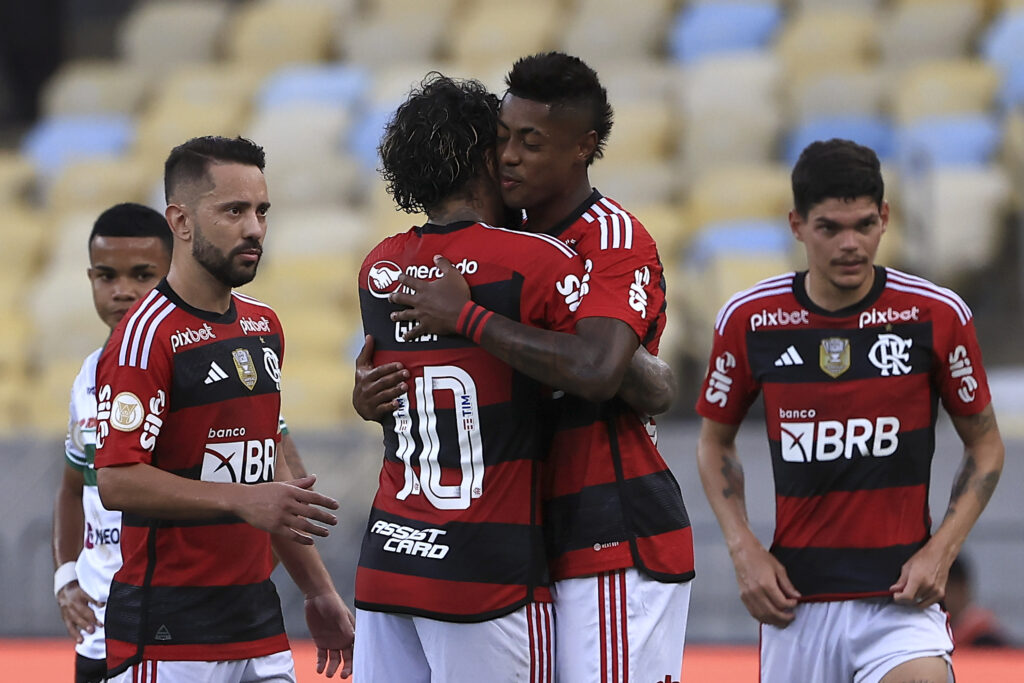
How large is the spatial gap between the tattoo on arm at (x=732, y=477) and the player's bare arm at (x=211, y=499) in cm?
133

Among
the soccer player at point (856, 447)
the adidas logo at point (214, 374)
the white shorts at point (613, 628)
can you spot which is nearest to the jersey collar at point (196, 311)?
the adidas logo at point (214, 374)

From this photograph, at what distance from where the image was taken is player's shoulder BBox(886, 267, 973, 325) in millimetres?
3943

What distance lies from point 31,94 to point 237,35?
8.84 ft

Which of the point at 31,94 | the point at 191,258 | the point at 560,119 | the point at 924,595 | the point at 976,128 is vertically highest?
the point at 31,94

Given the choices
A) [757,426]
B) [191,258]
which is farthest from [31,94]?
[191,258]

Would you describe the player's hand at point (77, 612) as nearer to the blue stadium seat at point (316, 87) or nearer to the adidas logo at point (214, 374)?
the adidas logo at point (214, 374)

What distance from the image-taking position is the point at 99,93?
12539 mm

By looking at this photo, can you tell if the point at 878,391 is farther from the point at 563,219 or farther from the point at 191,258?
the point at 191,258

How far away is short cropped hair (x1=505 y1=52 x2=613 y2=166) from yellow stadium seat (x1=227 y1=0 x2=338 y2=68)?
966 cm

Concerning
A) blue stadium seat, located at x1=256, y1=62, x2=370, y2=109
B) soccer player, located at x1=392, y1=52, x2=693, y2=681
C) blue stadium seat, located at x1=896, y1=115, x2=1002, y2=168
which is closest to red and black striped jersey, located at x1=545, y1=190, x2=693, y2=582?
soccer player, located at x1=392, y1=52, x2=693, y2=681

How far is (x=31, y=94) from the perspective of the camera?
1427cm

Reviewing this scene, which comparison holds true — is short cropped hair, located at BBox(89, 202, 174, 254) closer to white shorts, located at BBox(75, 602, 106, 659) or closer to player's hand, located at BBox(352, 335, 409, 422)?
white shorts, located at BBox(75, 602, 106, 659)

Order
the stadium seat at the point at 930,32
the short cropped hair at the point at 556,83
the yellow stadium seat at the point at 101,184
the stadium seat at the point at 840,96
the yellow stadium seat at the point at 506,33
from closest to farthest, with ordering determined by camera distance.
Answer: the short cropped hair at the point at 556,83 → the stadium seat at the point at 840,96 → the stadium seat at the point at 930,32 → the yellow stadium seat at the point at 101,184 → the yellow stadium seat at the point at 506,33

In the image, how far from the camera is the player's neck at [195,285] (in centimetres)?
360
